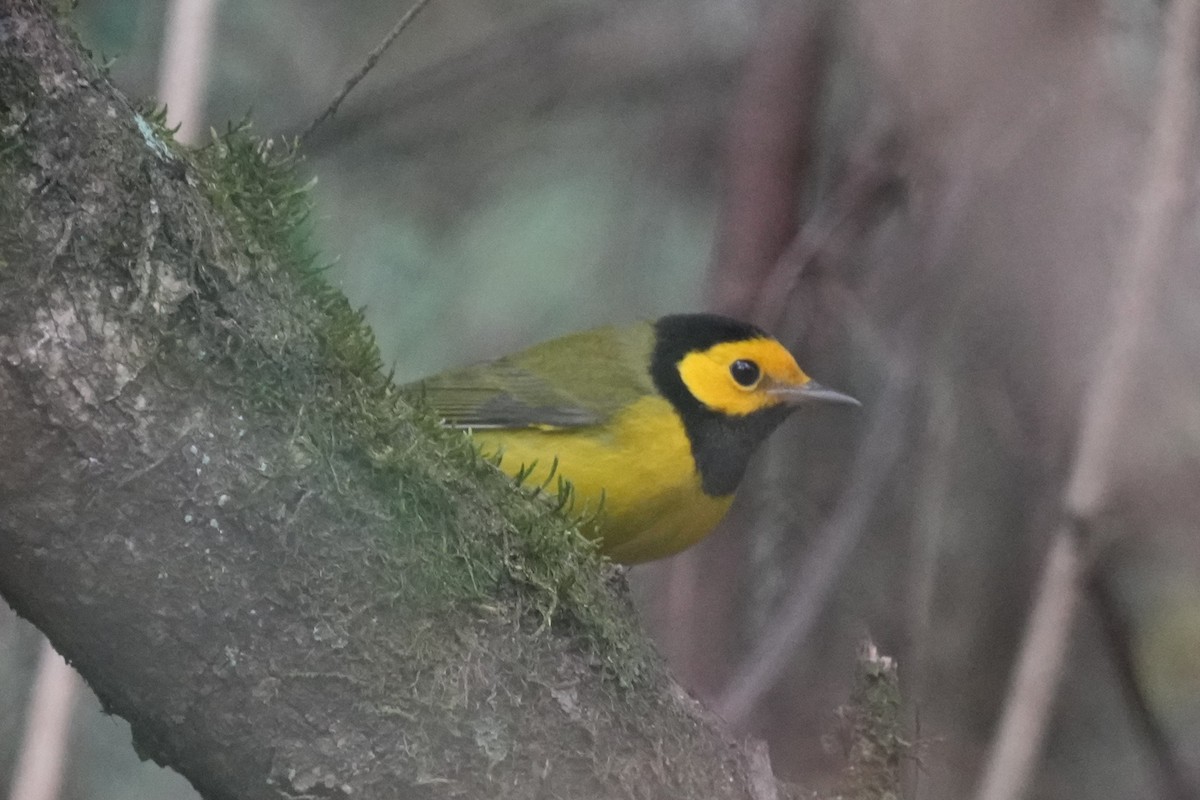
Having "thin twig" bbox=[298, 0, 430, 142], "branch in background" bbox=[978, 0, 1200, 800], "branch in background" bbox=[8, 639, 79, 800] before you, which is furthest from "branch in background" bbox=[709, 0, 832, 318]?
"branch in background" bbox=[8, 639, 79, 800]

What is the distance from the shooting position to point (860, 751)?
5.23 feet

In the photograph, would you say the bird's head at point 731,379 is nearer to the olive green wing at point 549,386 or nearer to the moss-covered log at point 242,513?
the olive green wing at point 549,386

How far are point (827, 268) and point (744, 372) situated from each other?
513mm

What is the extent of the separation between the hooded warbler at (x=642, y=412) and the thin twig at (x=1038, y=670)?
0.79 m

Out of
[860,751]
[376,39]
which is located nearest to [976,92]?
[860,751]

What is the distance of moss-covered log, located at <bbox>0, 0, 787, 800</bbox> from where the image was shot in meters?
0.96

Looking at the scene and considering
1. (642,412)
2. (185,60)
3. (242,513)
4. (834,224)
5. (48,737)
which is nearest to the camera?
(242,513)

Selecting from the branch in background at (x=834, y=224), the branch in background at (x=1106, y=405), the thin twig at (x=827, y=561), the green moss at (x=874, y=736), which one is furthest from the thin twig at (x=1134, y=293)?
the branch in background at (x=834, y=224)

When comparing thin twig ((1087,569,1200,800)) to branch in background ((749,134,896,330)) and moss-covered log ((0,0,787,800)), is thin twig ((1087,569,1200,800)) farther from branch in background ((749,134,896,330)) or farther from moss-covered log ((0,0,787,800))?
moss-covered log ((0,0,787,800))

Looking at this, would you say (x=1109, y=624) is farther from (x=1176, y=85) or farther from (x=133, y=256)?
(x=133, y=256)

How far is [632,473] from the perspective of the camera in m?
2.43

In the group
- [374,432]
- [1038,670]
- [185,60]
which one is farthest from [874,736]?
[185,60]

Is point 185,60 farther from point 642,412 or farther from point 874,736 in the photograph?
point 874,736

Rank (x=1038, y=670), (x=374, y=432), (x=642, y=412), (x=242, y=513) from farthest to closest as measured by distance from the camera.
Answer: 1. (x=642, y=412)
2. (x=1038, y=670)
3. (x=374, y=432)
4. (x=242, y=513)
